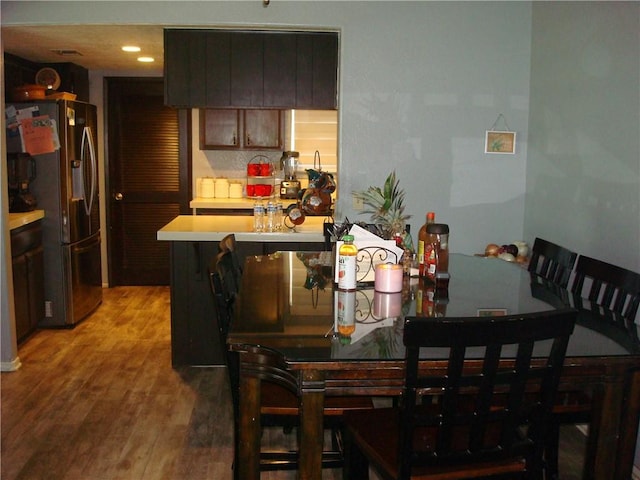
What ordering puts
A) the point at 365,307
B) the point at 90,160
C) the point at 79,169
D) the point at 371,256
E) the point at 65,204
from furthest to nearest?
the point at 90,160 < the point at 79,169 < the point at 65,204 < the point at 371,256 < the point at 365,307

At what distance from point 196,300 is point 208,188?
2153 millimetres

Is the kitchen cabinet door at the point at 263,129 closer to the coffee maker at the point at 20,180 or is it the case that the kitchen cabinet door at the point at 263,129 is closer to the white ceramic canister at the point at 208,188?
the white ceramic canister at the point at 208,188

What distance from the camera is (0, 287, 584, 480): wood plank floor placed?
9.47 ft

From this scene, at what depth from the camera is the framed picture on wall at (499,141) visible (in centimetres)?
424

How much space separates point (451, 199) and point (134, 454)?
96.0 inches

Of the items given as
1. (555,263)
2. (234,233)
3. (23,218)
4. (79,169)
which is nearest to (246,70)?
(234,233)

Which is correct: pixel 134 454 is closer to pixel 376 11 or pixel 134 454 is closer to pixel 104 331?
pixel 104 331

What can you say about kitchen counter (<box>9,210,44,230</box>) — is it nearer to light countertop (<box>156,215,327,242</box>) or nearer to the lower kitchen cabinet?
the lower kitchen cabinet

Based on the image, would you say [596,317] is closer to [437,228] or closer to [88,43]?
[437,228]

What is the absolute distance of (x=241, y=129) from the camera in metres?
6.08

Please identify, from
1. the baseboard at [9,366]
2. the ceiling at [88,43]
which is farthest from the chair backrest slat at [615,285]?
the baseboard at [9,366]

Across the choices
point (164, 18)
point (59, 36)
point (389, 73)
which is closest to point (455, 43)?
point (389, 73)

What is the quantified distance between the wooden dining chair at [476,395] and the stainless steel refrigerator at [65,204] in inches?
142

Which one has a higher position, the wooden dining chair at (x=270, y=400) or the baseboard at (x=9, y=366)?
the wooden dining chair at (x=270, y=400)
